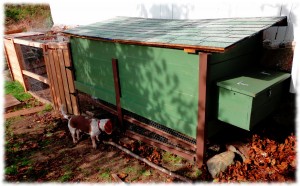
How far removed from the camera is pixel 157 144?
6160 mm

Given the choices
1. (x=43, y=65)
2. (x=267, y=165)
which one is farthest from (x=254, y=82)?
(x=43, y=65)

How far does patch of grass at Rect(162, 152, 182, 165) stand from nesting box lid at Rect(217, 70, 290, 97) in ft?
7.25

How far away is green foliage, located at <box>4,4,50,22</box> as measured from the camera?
23.2 meters

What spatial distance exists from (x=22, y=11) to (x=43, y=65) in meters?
16.1

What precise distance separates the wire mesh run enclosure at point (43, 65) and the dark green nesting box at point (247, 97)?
5459mm

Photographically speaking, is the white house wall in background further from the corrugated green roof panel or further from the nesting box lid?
the nesting box lid

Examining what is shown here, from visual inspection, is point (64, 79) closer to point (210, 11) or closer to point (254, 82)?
point (210, 11)

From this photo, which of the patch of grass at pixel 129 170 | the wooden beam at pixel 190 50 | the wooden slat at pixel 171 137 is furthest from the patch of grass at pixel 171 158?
the wooden beam at pixel 190 50

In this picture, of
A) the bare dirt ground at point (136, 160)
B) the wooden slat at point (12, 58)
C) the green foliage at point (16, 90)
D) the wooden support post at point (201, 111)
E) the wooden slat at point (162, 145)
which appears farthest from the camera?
the wooden slat at point (12, 58)

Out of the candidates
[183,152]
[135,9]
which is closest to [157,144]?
[183,152]

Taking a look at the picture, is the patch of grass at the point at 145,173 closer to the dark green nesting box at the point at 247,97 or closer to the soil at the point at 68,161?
the soil at the point at 68,161

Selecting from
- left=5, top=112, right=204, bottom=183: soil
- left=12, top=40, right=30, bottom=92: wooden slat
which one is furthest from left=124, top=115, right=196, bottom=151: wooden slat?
left=12, top=40, right=30, bottom=92: wooden slat

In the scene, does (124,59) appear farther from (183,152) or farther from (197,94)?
(183,152)

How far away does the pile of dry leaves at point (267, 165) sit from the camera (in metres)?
4.62
